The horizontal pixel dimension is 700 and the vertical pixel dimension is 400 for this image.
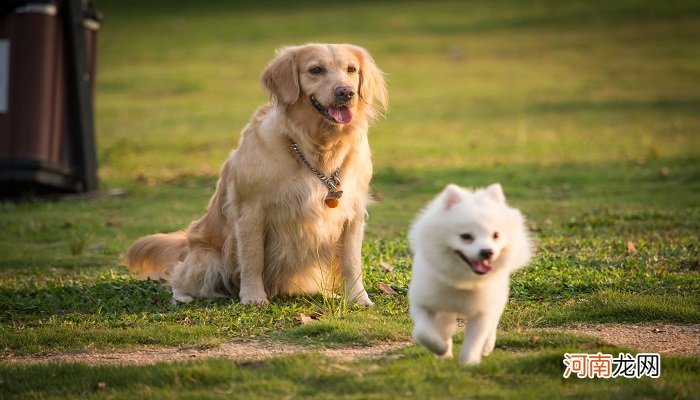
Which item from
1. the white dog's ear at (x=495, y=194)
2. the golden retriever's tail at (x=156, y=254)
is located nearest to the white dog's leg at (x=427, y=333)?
the white dog's ear at (x=495, y=194)

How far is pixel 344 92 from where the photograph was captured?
729 centimetres

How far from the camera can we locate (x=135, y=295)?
25.7 ft

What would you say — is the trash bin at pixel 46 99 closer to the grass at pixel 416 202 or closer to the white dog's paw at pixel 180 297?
the grass at pixel 416 202

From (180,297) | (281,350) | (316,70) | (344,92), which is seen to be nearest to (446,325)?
(281,350)

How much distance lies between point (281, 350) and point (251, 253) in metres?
1.54

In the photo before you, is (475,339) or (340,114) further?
(340,114)

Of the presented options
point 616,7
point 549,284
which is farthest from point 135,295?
point 616,7

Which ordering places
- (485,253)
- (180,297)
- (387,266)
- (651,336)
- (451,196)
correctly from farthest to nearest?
1. (387,266)
2. (180,297)
3. (651,336)
4. (451,196)
5. (485,253)

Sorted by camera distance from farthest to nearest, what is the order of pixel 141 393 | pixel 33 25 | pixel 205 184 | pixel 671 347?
pixel 205 184 < pixel 33 25 < pixel 671 347 < pixel 141 393

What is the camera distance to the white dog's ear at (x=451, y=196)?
5254mm

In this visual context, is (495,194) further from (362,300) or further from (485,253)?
(362,300)

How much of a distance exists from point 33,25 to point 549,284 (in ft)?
28.0

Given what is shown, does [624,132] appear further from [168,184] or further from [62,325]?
[62,325]

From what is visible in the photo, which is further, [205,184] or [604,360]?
[205,184]
